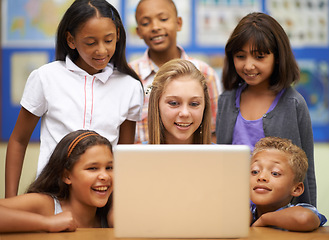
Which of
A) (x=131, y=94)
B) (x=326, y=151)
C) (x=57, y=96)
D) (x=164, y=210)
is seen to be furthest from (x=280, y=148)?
(x=326, y=151)

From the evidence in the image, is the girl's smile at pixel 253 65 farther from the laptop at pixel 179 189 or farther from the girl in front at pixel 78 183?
the laptop at pixel 179 189

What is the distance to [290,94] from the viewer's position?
7.03 ft

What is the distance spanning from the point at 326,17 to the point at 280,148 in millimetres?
3307

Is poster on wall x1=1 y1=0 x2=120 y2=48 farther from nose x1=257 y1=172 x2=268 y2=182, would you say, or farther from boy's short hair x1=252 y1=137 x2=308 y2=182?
nose x1=257 y1=172 x2=268 y2=182

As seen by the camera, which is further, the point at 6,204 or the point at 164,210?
the point at 6,204

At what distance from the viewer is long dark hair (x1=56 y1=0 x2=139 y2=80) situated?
1.89m

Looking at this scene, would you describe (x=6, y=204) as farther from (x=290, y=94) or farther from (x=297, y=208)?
(x=290, y=94)

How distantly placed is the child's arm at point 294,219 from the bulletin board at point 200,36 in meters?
3.21

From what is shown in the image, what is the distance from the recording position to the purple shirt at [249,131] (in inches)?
84.0

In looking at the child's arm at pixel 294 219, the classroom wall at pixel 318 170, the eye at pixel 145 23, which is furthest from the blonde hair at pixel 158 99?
the classroom wall at pixel 318 170

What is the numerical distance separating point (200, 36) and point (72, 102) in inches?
112

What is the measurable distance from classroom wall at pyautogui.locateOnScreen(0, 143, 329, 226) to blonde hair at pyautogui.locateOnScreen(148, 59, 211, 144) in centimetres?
183

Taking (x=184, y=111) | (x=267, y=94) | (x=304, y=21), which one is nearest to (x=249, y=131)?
(x=267, y=94)

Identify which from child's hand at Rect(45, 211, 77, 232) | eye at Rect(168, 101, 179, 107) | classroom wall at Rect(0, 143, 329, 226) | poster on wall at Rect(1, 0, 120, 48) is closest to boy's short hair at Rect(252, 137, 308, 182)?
eye at Rect(168, 101, 179, 107)
